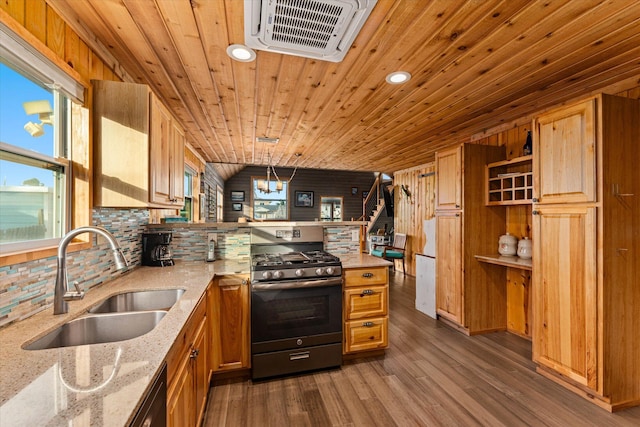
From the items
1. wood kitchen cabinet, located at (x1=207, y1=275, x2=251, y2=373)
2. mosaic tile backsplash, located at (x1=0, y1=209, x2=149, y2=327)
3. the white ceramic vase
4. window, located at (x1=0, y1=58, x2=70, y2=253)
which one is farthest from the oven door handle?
the white ceramic vase

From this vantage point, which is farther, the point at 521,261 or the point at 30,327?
the point at 521,261

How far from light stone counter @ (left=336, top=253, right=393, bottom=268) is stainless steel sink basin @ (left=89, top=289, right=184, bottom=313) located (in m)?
1.43

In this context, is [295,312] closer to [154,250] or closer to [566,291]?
[154,250]

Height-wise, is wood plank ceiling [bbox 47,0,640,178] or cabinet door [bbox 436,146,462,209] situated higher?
wood plank ceiling [bbox 47,0,640,178]

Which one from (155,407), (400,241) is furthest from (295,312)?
(400,241)

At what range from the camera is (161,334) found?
1148mm

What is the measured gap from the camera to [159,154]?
193 centimetres

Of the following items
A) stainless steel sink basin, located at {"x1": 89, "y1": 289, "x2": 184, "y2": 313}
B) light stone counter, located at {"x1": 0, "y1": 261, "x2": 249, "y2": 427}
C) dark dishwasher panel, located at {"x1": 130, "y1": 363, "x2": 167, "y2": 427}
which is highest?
light stone counter, located at {"x1": 0, "y1": 261, "x2": 249, "y2": 427}

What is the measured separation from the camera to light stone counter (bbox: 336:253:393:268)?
2.64m

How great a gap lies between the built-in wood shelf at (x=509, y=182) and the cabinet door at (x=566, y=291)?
0.59 meters

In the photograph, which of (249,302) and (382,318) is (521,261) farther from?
(249,302)

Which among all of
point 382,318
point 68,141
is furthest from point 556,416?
point 68,141

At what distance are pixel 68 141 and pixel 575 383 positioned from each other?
12.9 ft

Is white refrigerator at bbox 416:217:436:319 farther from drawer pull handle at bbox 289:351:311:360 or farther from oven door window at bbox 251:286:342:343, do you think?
drawer pull handle at bbox 289:351:311:360
